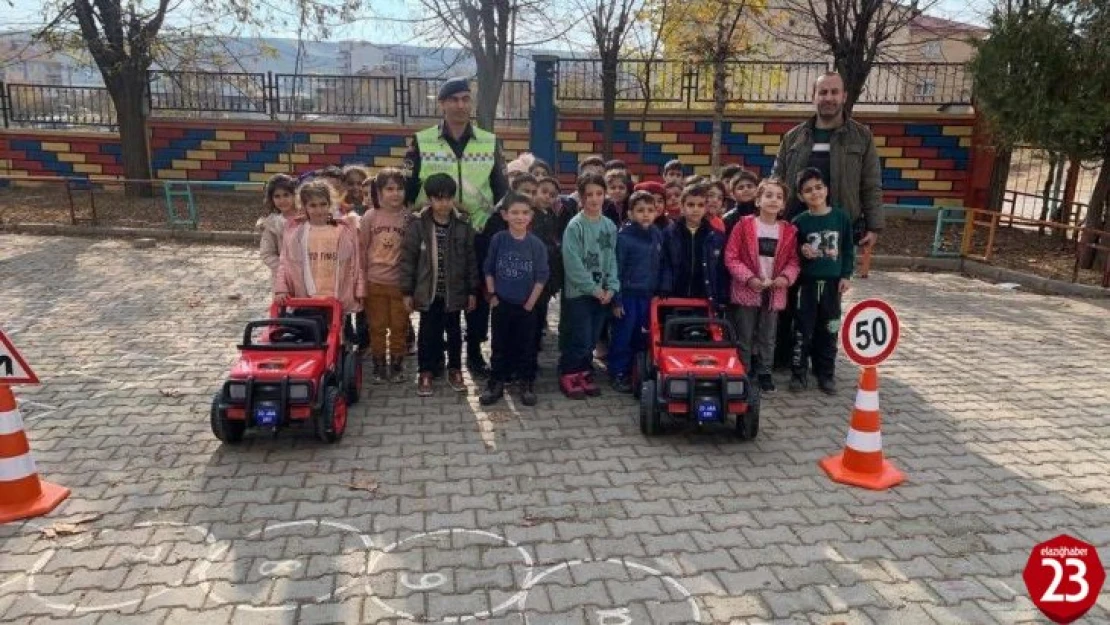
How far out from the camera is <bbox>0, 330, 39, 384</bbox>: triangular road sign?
3857 millimetres

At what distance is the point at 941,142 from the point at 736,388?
12.0 metres

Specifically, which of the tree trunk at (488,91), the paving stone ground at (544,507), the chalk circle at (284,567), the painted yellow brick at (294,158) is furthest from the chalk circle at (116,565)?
the painted yellow brick at (294,158)

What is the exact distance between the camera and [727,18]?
14.4 m

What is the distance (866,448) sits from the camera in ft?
14.8

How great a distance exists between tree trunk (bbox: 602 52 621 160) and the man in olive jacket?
845 cm

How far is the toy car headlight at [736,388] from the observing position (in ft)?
15.7

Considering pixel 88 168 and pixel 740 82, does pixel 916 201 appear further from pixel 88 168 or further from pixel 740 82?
pixel 88 168

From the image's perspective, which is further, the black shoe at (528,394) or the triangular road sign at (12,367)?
the black shoe at (528,394)

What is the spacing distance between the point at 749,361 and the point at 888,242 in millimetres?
8390

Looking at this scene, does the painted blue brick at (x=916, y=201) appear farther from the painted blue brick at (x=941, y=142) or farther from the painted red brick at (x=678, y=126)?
the painted red brick at (x=678, y=126)

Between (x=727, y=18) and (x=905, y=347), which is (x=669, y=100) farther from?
(x=905, y=347)

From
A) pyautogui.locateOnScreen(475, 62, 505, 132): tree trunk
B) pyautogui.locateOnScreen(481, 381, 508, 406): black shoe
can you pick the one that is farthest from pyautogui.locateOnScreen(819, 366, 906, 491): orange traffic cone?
pyautogui.locateOnScreen(475, 62, 505, 132): tree trunk

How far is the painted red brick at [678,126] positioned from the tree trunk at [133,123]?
9.82 metres

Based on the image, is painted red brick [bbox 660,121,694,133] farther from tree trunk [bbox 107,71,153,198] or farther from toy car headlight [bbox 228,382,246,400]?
toy car headlight [bbox 228,382,246,400]
